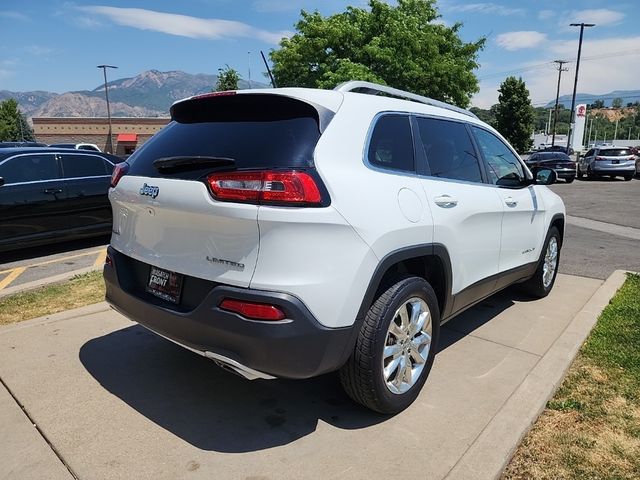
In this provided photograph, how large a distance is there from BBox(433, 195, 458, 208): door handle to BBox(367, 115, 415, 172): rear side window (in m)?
0.26

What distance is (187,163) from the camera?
8.89ft

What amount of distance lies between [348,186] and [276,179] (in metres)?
0.39

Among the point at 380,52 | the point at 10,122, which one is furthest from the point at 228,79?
the point at 10,122

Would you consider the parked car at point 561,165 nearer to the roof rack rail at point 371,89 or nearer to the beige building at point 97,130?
the roof rack rail at point 371,89

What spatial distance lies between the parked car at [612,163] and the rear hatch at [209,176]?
26080 millimetres

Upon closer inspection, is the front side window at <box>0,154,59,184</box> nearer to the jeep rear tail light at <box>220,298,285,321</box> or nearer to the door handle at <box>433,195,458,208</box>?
the jeep rear tail light at <box>220,298,285,321</box>

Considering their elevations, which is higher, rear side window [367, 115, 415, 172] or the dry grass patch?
rear side window [367, 115, 415, 172]

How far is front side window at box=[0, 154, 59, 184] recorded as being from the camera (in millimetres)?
7055

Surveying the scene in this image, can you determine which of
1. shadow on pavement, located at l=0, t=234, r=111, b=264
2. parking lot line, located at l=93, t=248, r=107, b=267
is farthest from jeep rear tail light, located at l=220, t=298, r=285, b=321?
shadow on pavement, located at l=0, t=234, r=111, b=264

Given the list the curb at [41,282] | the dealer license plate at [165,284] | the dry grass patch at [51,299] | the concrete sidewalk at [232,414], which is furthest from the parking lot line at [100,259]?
the dealer license plate at [165,284]

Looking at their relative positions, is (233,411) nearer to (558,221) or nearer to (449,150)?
(449,150)

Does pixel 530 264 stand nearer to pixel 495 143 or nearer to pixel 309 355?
pixel 495 143

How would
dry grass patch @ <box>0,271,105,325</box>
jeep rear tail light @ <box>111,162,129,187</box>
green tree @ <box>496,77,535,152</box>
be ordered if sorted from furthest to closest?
green tree @ <box>496,77,535,152</box>, dry grass patch @ <box>0,271,105,325</box>, jeep rear tail light @ <box>111,162,129,187</box>

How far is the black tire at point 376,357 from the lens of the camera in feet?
8.78
